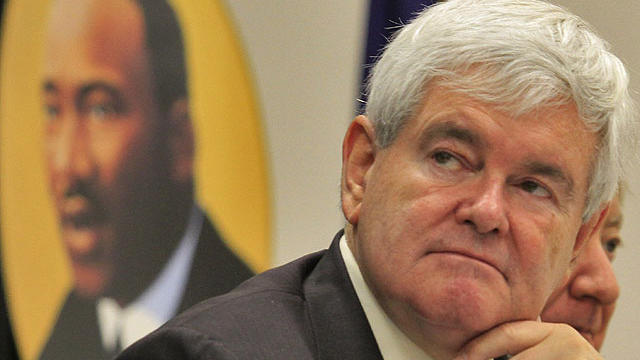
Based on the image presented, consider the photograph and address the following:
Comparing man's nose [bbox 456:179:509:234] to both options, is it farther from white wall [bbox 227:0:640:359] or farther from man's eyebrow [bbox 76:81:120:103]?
white wall [bbox 227:0:640:359]

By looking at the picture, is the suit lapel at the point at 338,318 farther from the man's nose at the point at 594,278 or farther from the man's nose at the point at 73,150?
the man's nose at the point at 73,150

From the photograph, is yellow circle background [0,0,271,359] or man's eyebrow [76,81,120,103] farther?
man's eyebrow [76,81,120,103]

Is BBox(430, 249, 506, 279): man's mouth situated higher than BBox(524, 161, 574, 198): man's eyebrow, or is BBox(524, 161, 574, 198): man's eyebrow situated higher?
BBox(524, 161, 574, 198): man's eyebrow

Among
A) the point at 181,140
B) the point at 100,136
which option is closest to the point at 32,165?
the point at 100,136

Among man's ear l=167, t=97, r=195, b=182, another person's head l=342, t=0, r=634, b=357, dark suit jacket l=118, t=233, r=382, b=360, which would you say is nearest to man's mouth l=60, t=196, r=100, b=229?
man's ear l=167, t=97, r=195, b=182

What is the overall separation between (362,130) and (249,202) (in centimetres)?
212

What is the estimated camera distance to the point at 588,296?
3055 mm

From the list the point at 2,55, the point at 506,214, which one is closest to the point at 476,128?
the point at 506,214

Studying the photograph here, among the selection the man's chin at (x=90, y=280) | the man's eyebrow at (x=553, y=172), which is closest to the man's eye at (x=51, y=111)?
the man's chin at (x=90, y=280)

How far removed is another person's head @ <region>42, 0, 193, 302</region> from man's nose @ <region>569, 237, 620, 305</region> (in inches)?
62.0

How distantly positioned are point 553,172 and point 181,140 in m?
2.08

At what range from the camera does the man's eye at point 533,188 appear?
1.99 m

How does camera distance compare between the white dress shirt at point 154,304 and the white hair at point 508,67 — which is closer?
the white hair at point 508,67

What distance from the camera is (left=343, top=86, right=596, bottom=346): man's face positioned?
190cm
